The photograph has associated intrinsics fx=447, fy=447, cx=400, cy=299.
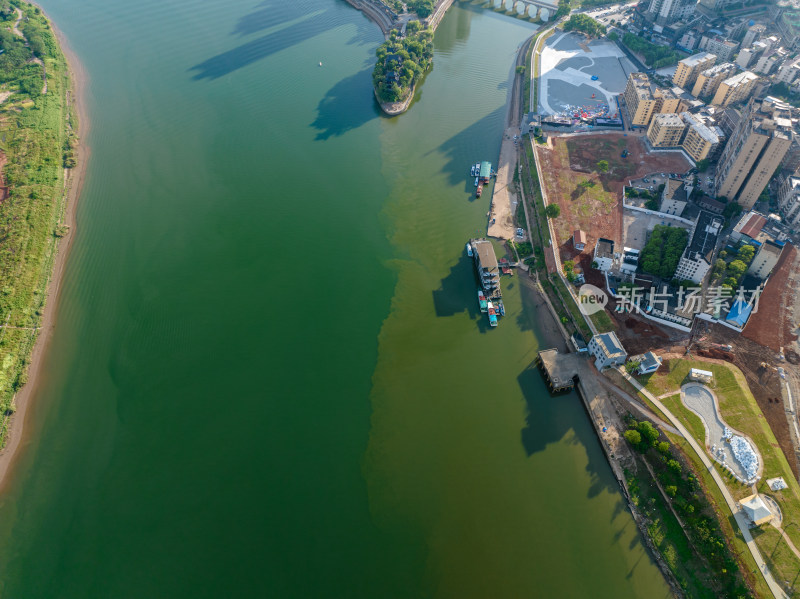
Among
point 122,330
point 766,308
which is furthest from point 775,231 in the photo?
point 122,330

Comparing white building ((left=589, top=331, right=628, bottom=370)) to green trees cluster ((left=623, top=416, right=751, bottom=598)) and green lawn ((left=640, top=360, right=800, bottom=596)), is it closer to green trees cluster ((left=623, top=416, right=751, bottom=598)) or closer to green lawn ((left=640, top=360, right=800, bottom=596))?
green lawn ((left=640, top=360, right=800, bottom=596))

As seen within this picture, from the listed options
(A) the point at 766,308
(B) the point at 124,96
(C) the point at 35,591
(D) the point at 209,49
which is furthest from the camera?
(D) the point at 209,49

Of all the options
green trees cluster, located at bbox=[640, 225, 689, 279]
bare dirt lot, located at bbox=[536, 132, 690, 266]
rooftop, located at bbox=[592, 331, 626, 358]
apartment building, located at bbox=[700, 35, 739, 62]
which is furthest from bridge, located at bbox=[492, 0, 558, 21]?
rooftop, located at bbox=[592, 331, 626, 358]

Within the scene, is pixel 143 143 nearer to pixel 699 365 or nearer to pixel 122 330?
pixel 122 330

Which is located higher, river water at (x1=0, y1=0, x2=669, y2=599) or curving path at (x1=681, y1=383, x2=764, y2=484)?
curving path at (x1=681, y1=383, x2=764, y2=484)

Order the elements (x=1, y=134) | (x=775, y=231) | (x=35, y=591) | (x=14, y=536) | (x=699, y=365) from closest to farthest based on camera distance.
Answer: (x=35, y=591)
(x=14, y=536)
(x=699, y=365)
(x=775, y=231)
(x=1, y=134)

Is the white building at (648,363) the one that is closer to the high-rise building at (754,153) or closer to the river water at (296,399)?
the river water at (296,399)
